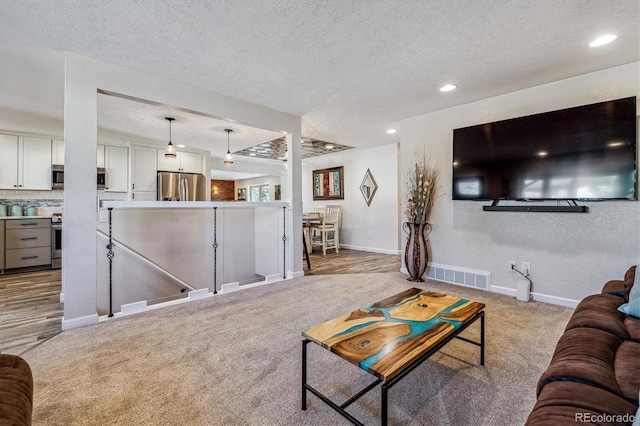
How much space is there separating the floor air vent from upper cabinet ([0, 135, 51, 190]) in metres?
6.80

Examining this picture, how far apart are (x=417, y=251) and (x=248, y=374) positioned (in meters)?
2.96

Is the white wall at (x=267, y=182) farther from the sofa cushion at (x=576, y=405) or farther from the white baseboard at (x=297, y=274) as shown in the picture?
the sofa cushion at (x=576, y=405)

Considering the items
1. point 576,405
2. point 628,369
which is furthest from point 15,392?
point 628,369

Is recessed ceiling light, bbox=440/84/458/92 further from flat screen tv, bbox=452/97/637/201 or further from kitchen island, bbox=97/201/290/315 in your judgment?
kitchen island, bbox=97/201/290/315

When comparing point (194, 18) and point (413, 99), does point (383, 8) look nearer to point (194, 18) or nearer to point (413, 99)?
point (194, 18)

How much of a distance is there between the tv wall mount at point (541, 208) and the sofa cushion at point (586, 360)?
198cm

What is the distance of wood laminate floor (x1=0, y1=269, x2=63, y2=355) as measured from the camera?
2.37 metres

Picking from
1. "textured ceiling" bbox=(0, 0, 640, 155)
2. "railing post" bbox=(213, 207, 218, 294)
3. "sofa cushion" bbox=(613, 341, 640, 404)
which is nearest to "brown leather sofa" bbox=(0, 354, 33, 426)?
"sofa cushion" bbox=(613, 341, 640, 404)

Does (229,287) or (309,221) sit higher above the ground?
(309,221)

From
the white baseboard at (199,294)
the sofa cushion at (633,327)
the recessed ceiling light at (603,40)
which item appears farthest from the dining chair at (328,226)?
the sofa cushion at (633,327)

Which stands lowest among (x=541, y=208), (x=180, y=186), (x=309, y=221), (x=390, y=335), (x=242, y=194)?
(x=390, y=335)

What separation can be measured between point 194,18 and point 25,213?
5.62 metres

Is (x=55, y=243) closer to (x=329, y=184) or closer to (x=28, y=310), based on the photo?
(x=28, y=310)

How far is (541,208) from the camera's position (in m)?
3.09
